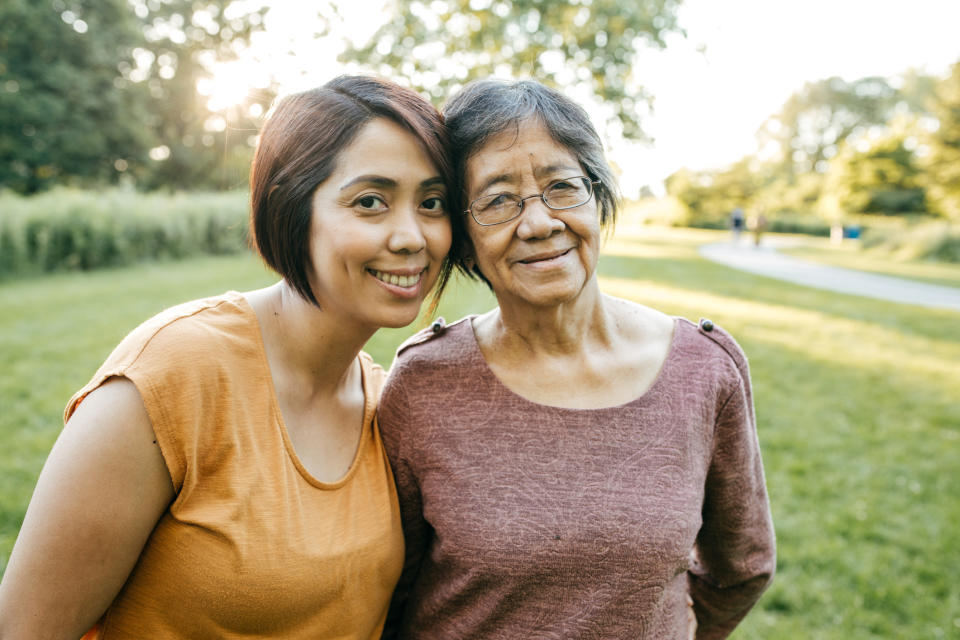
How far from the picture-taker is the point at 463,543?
1885 millimetres

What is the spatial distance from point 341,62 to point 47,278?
465 inches

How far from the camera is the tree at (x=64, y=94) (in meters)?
28.2

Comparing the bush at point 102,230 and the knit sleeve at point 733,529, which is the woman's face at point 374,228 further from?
the bush at point 102,230

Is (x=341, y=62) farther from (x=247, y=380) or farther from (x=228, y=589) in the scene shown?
(x=228, y=589)

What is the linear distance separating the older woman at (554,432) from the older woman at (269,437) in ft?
0.55

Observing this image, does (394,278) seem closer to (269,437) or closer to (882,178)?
(269,437)

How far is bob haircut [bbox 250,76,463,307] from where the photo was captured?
1804 mm

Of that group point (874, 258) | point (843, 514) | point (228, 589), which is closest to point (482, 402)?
point (228, 589)

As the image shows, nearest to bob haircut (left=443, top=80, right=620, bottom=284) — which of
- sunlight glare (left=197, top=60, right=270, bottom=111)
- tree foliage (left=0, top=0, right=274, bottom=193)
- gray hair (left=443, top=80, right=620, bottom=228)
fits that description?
gray hair (left=443, top=80, right=620, bottom=228)

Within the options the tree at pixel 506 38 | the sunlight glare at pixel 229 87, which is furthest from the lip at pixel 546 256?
the tree at pixel 506 38

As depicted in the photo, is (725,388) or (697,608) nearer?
(725,388)

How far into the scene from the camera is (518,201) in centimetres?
203

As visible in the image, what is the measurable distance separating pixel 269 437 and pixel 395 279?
546 millimetres

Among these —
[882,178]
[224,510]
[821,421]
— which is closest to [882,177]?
[882,178]
